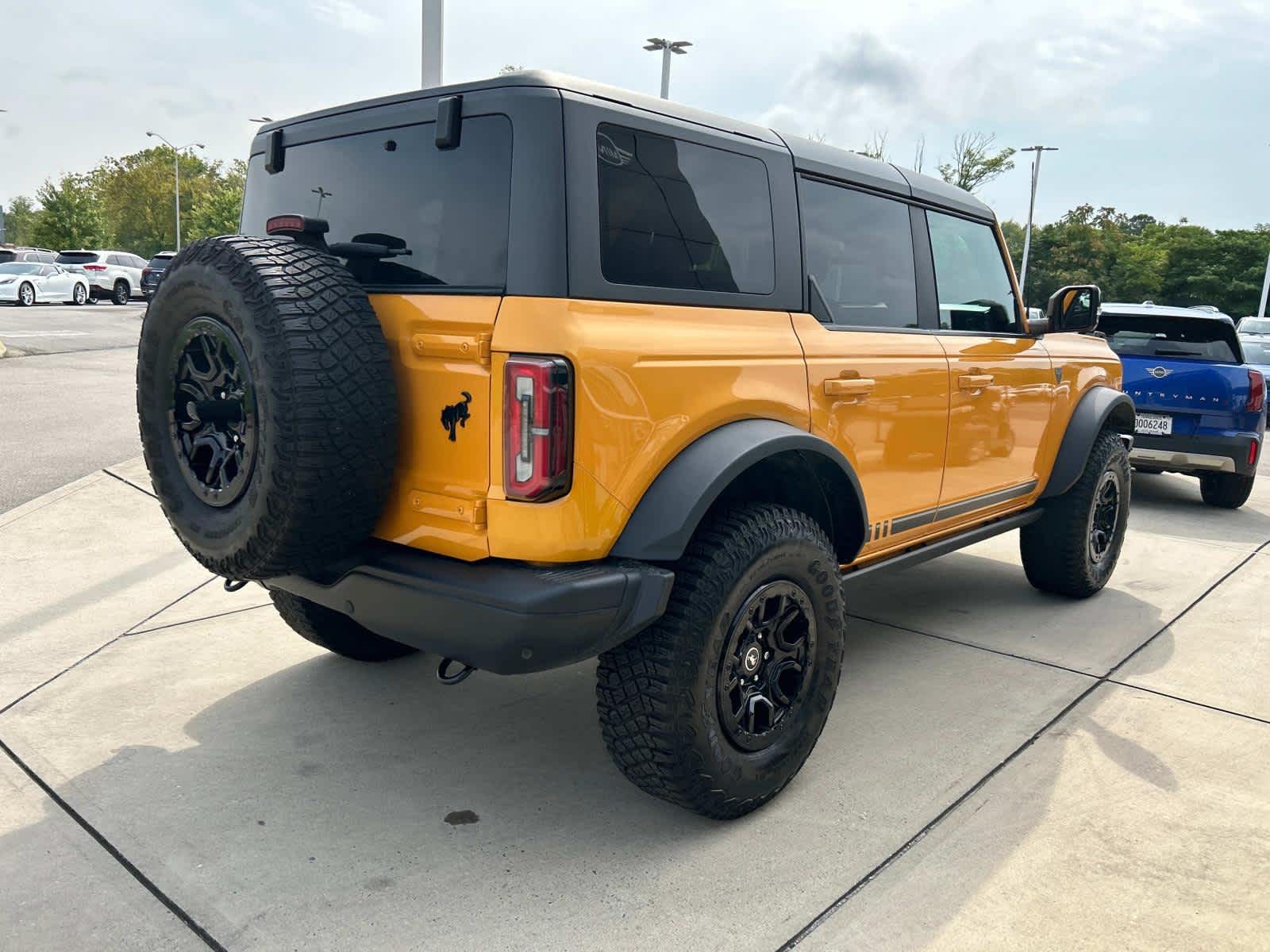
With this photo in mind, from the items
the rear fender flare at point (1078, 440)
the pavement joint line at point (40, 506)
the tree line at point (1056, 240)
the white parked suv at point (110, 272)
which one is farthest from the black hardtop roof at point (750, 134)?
the tree line at point (1056, 240)

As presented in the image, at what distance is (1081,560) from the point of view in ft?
16.6

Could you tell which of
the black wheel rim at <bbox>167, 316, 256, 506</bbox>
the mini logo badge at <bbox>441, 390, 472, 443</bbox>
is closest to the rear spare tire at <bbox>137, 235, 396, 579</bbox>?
the black wheel rim at <bbox>167, 316, 256, 506</bbox>

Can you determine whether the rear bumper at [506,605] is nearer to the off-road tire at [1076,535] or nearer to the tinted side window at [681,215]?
the tinted side window at [681,215]

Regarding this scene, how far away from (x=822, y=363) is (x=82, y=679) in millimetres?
3061

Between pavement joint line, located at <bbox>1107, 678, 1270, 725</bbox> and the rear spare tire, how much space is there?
3.17 m

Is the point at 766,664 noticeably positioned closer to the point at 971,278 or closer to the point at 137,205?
the point at 971,278

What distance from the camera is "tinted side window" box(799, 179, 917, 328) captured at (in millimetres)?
3348

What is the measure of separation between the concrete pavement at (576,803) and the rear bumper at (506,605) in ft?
2.14

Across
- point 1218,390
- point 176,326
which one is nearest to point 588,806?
point 176,326

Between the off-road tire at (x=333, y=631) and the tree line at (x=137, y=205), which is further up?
the tree line at (x=137, y=205)

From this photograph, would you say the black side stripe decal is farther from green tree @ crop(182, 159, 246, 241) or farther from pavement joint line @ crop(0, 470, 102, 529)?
green tree @ crop(182, 159, 246, 241)

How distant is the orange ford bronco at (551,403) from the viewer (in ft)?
7.91

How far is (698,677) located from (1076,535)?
3089 mm

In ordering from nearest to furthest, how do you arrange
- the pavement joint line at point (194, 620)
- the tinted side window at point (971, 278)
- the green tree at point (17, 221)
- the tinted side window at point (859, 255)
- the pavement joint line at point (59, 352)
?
1. the tinted side window at point (859, 255)
2. the tinted side window at point (971, 278)
3. the pavement joint line at point (194, 620)
4. the pavement joint line at point (59, 352)
5. the green tree at point (17, 221)
